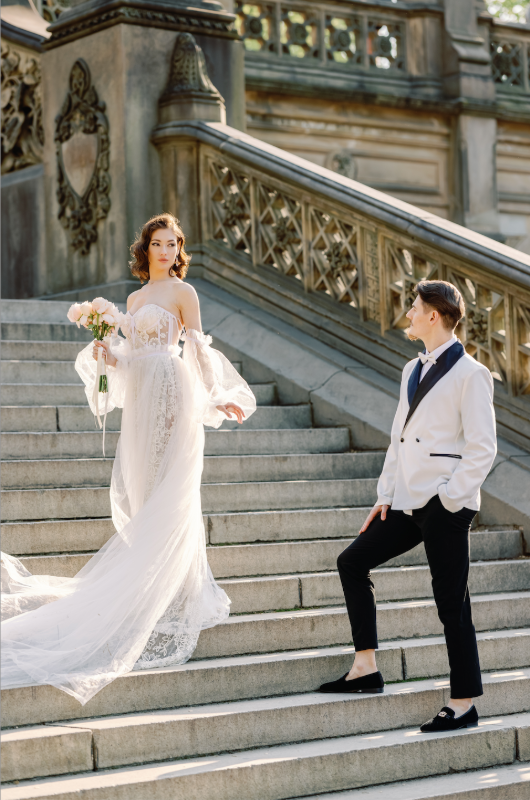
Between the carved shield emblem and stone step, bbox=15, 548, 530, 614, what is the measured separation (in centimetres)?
532

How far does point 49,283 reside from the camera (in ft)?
37.7

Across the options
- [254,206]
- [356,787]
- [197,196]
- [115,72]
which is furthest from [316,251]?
[356,787]

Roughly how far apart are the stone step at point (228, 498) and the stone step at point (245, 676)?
139 centimetres

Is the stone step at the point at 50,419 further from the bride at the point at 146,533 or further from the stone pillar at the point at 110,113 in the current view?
the stone pillar at the point at 110,113

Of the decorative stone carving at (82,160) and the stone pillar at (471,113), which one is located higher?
the stone pillar at (471,113)

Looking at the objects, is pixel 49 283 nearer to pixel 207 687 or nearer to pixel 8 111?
pixel 8 111

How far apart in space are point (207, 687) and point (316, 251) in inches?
181

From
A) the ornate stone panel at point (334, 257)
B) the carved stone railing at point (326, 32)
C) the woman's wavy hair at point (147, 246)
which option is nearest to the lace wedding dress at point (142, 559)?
the woman's wavy hair at point (147, 246)

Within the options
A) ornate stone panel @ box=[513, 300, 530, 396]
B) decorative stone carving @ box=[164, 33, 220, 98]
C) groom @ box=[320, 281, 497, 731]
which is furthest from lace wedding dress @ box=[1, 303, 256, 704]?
decorative stone carving @ box=[164, 33, 220, 98]

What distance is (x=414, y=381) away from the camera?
5551mm

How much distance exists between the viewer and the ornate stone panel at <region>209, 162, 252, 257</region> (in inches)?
392

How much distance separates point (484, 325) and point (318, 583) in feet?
8.18

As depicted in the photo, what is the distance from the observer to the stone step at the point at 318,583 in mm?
6141

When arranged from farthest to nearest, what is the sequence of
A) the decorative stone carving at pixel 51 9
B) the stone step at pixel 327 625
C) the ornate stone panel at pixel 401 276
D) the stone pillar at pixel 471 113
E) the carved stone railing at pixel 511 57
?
the carved stone railing at pixel 511 57 → the stone pillar at pixel 471 113 → the decorative stone carving at pixel 51 9 → the ornate stone panel at pixel 401 276 → the stone step at pixel 327 625
